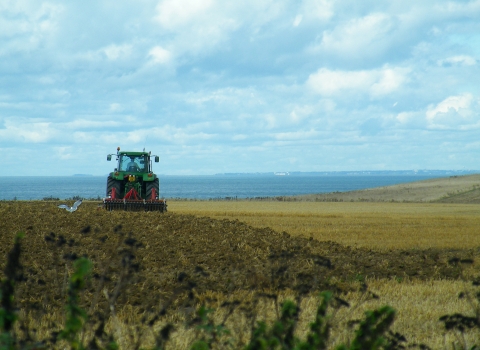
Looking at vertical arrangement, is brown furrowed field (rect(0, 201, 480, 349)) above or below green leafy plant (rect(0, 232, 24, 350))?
below

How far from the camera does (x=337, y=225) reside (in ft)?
77.6

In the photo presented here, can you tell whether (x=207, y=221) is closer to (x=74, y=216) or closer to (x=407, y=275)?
(x=74, y=216)

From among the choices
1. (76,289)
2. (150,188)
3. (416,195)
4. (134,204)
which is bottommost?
(416,195)

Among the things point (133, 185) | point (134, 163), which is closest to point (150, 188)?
point (133, 185)

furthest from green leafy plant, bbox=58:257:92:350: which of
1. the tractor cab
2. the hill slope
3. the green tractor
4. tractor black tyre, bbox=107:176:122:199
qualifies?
the hill slope

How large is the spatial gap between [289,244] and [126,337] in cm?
866

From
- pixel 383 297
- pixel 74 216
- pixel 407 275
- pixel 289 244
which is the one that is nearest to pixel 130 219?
pixel 74 216

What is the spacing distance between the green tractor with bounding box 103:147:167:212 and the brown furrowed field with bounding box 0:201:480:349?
3.41 meters

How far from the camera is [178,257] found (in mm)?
11250

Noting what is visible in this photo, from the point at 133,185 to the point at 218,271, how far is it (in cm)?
1389

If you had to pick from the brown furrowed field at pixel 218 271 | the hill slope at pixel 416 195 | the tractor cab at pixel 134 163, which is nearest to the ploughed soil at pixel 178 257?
the brown furrowed field at pixel 218 271

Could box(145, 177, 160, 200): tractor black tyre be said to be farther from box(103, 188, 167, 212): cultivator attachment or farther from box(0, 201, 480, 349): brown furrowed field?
box(0, 201, 480, 349): brown furrowed field

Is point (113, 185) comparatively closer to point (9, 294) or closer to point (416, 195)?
point (9, 294)

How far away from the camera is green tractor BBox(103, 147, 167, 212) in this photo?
21.5 meters
